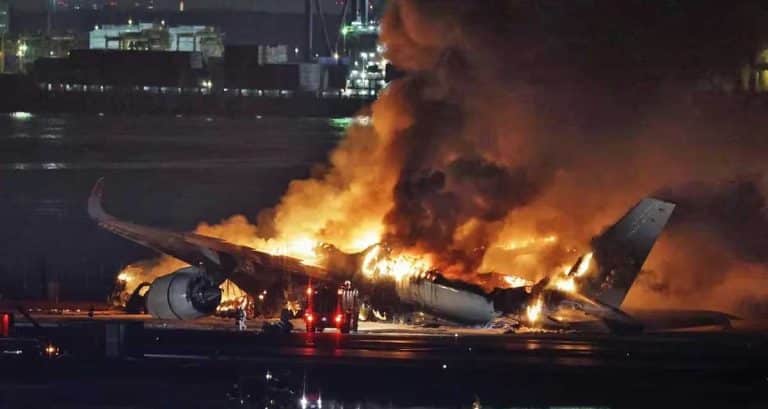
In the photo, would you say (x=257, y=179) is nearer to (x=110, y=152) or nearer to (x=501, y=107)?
(x=110, y=152)

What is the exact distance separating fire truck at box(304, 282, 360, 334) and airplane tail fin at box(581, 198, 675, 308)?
8.36 meters

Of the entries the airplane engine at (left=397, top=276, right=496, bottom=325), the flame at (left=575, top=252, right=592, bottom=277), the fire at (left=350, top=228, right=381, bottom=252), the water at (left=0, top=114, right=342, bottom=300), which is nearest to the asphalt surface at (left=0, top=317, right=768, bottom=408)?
the airplane engine at (left=397, top=276, right=496, bottom=325)

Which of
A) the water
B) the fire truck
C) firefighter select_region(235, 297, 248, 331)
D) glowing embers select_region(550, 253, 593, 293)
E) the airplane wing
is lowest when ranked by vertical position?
the water

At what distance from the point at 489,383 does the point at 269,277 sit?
63.0ft

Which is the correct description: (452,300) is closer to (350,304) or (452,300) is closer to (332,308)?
(350,304)

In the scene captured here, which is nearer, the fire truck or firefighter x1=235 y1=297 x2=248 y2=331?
the fire truck

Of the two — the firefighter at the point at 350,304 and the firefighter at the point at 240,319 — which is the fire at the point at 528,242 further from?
the firefighter at the point at 240,319

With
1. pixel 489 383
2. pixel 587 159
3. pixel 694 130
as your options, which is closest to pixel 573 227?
pixel 587 159

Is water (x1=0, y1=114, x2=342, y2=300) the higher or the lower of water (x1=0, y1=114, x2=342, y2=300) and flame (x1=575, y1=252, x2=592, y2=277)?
the lower

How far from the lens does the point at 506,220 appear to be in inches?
2157

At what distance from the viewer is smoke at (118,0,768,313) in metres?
54.8

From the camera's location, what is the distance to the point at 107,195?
137750 mm

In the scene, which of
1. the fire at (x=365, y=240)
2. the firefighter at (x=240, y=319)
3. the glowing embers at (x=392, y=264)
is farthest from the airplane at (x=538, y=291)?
the firefighter at (x=240, y=319)

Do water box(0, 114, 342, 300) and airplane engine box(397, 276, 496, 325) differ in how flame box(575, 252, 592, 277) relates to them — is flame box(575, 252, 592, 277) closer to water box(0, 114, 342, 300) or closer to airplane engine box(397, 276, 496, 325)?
airplane engine box(397, 276, 496, 325)
